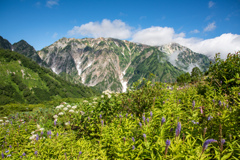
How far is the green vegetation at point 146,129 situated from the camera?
2.39 m

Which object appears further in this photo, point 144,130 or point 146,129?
point 144,130

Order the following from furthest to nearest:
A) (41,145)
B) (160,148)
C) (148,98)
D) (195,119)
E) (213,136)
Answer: (148,98), (41,145), (195,119), (213,136), (160,148)

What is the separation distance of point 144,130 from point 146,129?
0.46 feet

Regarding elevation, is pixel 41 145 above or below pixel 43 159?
above

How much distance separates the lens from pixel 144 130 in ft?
10.2

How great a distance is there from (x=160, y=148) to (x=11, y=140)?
25.1 feet

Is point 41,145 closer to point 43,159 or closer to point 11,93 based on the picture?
point 43,159

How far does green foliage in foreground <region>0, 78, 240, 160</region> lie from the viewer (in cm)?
244

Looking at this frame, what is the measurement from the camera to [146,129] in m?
2.99

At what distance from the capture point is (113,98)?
7.14 metres

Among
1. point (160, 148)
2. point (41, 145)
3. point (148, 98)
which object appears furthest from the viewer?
point (148, 98)

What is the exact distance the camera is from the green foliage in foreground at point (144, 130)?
8.01ft

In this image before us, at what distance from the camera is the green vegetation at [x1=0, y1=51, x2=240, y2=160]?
2.39 metres

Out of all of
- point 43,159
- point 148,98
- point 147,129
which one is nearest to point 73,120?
point 43,159
